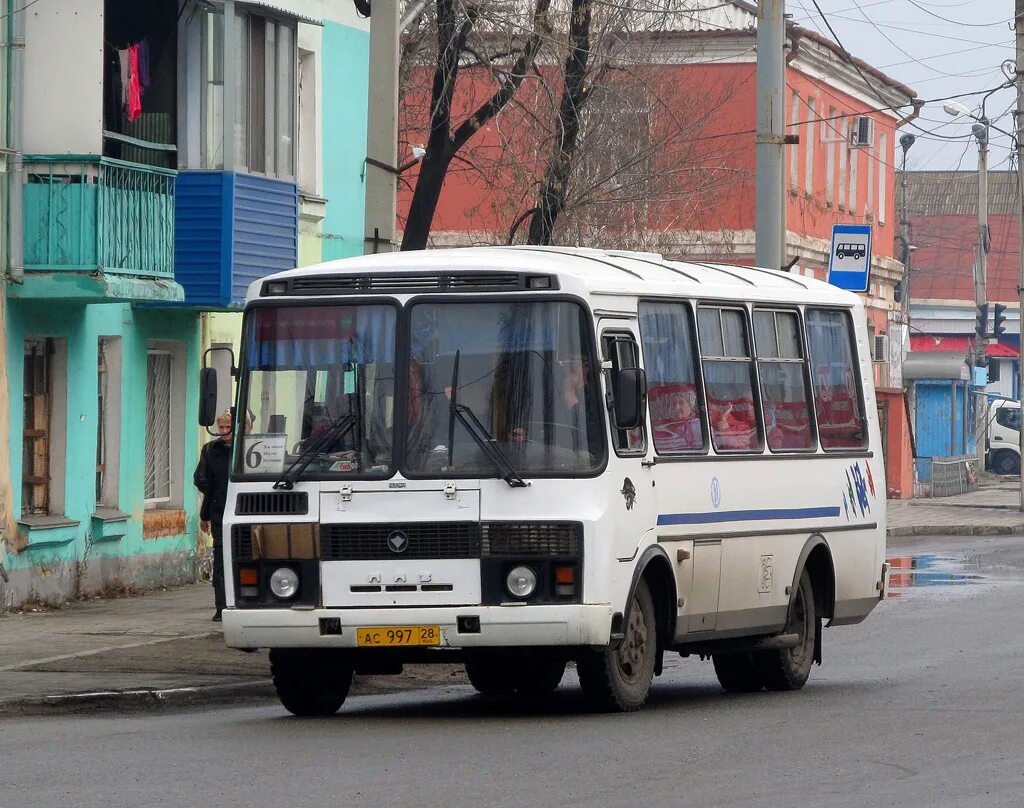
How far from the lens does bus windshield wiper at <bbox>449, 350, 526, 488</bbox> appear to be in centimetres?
1220

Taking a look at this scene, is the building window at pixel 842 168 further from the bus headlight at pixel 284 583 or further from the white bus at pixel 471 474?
the bus headlight at pixel 284 583

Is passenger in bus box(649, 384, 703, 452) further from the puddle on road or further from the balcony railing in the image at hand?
the puddle on road

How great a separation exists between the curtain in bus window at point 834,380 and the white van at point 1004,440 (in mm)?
48053

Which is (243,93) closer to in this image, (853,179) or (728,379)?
(728,379)

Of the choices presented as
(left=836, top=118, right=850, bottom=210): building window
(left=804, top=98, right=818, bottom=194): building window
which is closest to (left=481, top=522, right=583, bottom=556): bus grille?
(left=804, top=98, right=818, bottom=194): building window

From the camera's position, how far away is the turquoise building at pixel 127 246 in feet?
68.0

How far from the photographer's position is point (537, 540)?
1219 cm

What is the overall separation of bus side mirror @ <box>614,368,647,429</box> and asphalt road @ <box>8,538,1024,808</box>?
1646 millimetres

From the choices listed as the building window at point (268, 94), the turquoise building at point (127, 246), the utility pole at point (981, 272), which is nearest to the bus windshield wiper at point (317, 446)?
the turquoise building at point (127, 246)

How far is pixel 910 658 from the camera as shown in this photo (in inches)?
683

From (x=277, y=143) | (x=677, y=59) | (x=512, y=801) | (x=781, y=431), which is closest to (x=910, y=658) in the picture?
(x=781, y=431)

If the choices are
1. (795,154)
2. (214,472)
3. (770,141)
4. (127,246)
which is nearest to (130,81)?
(127,246)

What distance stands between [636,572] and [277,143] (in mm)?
13199

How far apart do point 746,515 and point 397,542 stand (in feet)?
9.38
